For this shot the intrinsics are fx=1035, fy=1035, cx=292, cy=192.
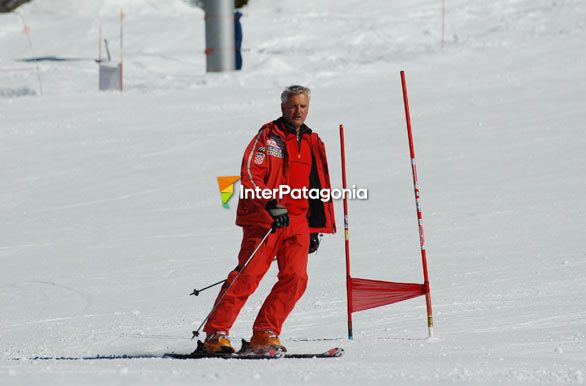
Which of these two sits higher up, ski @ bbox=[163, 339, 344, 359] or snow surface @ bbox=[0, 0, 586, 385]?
snow surface @ bbox=[0, 0, 586, 385]

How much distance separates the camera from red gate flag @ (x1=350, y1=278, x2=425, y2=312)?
6.03 meters

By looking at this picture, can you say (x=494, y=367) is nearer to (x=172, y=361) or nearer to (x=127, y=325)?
(x=172, y=361)

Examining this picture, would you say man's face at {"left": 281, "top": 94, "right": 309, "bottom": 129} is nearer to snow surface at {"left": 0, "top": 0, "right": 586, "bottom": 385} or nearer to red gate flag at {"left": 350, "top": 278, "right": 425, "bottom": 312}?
red gate flag at {"left": 350, "top": 278, "right": 425, "bottom": 312}

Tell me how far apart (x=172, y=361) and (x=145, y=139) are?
10281 mm

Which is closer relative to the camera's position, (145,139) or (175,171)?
(175,171)

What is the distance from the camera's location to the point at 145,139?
15.1 meters

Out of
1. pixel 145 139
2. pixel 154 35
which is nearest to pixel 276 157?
pixel 145 139

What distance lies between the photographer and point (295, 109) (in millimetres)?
5551

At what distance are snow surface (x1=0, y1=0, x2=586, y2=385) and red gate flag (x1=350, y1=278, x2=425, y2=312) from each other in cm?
22

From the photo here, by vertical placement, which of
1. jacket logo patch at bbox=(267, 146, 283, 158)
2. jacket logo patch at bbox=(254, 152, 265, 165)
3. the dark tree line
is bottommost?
jacket logo patch at bbox=(254, 152, 265, 165)

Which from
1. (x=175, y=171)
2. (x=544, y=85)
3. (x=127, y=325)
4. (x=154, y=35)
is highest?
(x=154, y=35)

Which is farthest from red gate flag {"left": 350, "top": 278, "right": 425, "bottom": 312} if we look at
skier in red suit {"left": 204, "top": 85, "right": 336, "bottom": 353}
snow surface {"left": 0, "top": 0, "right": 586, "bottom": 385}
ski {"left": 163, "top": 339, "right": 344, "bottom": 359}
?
ski {"left": 163, "top": 339, "right": 344, "bottom": 359}

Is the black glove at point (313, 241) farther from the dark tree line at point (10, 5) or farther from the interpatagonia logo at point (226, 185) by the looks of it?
the dark tree line at point (10, 5)

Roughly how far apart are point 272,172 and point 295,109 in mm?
360
